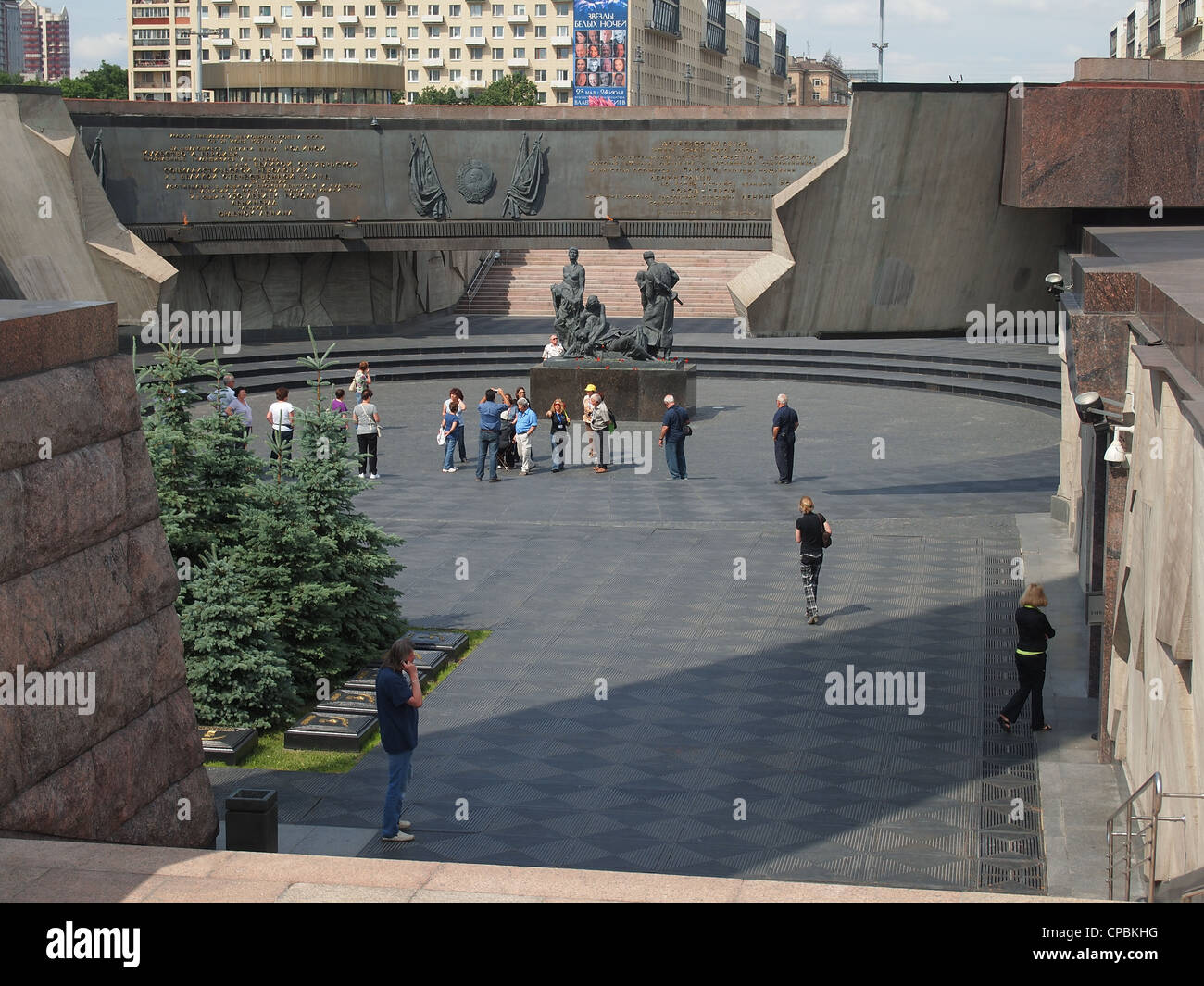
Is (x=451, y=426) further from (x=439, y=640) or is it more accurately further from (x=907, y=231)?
(x=907, y=231)

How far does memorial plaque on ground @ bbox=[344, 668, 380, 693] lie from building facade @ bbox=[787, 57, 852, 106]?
163 meters

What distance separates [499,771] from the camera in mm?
9992

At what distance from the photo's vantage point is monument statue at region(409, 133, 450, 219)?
33.1 meters

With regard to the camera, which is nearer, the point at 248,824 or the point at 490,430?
the point at 248,824

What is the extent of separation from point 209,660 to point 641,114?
24.3 m

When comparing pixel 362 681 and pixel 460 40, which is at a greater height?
pixel 460 40

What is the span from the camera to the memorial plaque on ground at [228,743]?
10297mm

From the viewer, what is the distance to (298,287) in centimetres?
3638

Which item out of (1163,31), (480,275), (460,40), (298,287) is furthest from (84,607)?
(460,40)

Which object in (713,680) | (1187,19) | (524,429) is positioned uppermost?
(1187,19)

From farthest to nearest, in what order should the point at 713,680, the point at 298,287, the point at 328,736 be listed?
the point at 298,287, the point at 713,680, the point at 328,736

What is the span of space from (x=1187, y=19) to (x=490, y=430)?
118ft

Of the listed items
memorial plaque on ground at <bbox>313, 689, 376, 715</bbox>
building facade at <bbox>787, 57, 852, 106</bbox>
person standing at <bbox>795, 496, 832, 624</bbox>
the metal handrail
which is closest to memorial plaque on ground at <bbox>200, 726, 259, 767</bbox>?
memorial plaque on ground at <bbox>313, 689, 376, 715</bbox>
